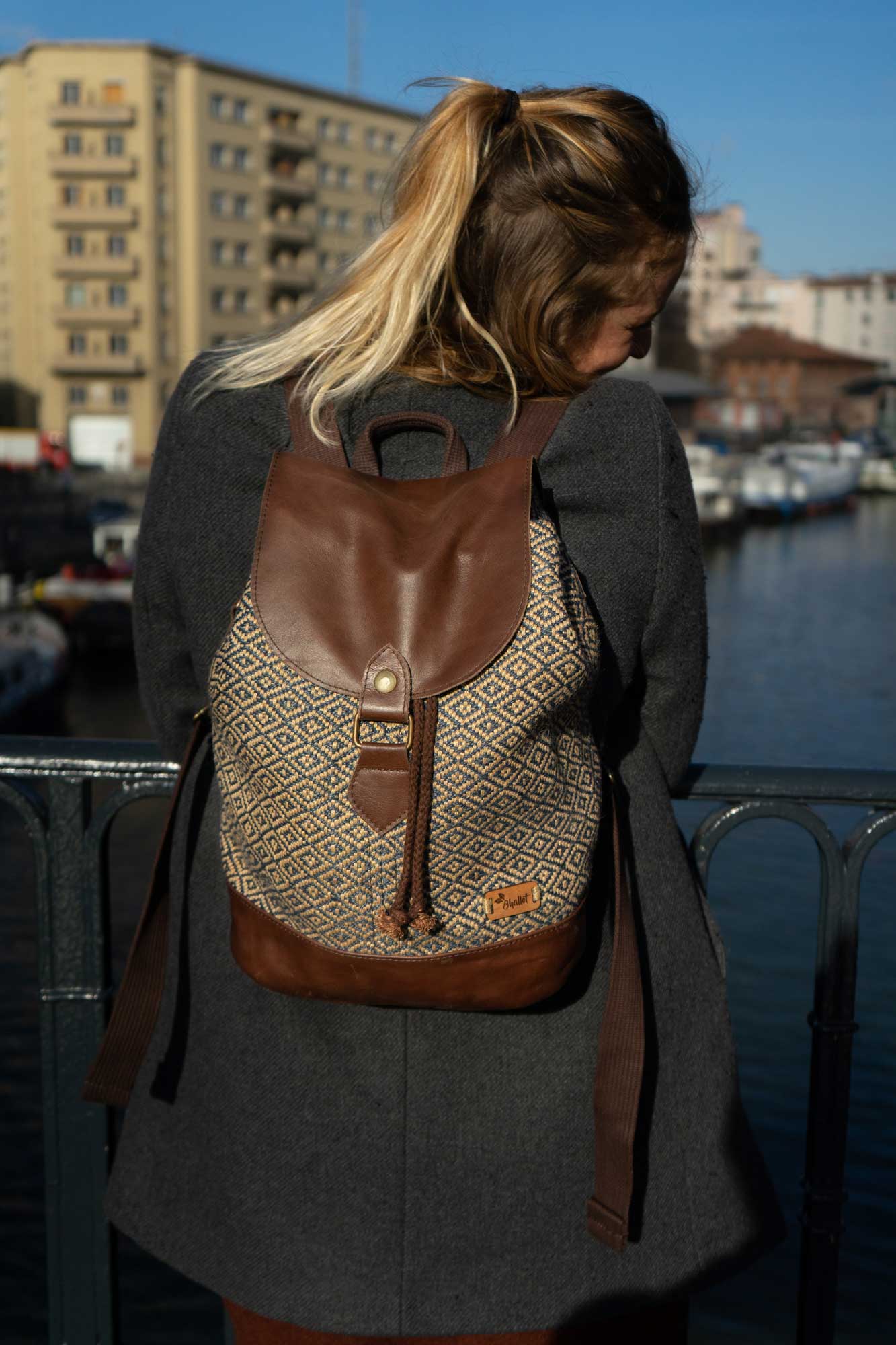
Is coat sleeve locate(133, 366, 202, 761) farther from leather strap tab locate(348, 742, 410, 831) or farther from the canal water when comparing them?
the canal water

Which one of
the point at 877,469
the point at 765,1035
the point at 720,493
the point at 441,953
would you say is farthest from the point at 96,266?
the point at 441,953

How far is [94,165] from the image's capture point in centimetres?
5453

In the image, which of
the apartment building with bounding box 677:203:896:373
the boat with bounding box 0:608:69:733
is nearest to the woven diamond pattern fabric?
the boat with bounding box 0:608:69:733

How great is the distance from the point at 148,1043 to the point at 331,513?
573mm

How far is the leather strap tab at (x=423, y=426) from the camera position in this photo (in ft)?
3.84

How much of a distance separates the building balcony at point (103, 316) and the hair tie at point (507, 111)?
56841 mm

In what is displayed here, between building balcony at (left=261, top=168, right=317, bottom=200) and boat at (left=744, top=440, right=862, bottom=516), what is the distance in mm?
21187

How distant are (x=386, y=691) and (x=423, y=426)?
0.27 meters

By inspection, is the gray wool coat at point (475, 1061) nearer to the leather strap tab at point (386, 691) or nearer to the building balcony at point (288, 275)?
the leather strap tab at point (386, 691)

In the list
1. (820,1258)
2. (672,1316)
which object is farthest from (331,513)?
(820,1258)

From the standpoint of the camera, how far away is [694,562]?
4.07ft

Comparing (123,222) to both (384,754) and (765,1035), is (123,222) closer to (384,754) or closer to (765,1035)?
(765,1035)

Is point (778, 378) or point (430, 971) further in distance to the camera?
point (778, 378)

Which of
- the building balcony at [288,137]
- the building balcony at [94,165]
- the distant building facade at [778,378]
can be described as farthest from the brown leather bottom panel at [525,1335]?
the distant building facade at [778,378]
